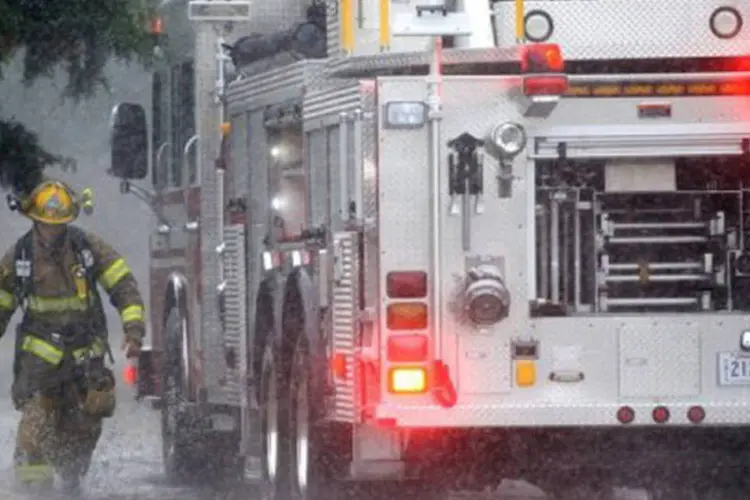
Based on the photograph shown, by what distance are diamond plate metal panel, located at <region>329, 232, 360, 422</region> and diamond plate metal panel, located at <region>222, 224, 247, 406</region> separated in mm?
2187

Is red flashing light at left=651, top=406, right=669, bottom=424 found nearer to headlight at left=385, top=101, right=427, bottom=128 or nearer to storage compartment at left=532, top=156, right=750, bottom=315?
storage compartment at left=532, top=156, right=750, bottom=315

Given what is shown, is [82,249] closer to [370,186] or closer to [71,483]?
[71,483]

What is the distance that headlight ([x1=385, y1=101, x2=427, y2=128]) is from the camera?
35.2 ft

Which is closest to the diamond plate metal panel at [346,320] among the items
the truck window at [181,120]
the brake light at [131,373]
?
the truck window at [181,120]

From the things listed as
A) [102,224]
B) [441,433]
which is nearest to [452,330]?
[441,433]

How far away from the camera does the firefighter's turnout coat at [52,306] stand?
1333 centimetres

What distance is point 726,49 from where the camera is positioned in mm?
11148

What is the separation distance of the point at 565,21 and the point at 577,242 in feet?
3.18

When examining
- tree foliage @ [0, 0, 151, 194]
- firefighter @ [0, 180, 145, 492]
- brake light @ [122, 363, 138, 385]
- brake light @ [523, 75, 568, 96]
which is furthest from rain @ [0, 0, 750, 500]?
tree foliage @ [0, 0, 151, 194]

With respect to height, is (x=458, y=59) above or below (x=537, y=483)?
above

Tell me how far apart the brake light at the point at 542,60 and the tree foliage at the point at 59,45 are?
11013mm

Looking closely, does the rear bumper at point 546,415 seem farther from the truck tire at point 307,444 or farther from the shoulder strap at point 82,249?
the shoulder strap at point 82,249

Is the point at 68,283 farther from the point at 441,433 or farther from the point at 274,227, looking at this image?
the point at 441,433

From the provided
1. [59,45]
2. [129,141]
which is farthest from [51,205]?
[59,45]
